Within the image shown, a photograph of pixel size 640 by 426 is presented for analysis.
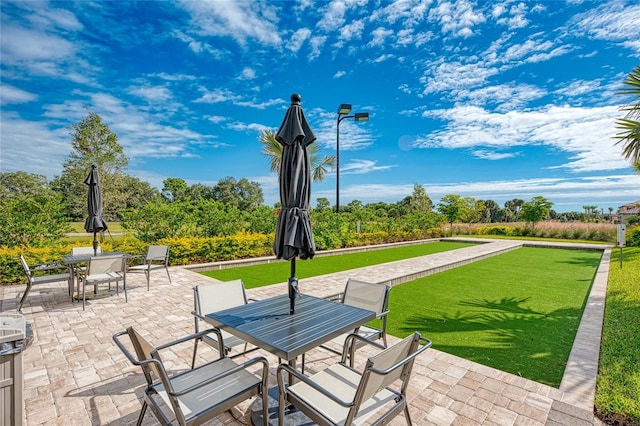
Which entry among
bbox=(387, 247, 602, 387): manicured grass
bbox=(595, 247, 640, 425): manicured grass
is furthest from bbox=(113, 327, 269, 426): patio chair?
bbox=(595, 247, 640, 425): manicured grass

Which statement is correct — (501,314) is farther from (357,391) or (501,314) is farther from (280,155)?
(280,155)

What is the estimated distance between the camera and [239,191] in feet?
152

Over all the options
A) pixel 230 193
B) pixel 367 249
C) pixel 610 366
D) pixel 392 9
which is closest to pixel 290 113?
pixel 610 366

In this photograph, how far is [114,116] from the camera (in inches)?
571

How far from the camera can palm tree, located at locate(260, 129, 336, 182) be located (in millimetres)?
12923

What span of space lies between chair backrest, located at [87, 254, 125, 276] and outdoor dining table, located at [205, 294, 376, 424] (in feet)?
11.8

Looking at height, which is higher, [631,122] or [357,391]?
[631,122]

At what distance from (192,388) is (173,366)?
1.92 m

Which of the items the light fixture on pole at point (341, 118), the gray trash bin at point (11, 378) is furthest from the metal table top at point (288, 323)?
the light fixture on pole at point (341, 118)

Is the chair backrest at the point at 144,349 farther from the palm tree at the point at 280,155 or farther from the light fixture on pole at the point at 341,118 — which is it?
the light fixture on pole at the point at 341,118

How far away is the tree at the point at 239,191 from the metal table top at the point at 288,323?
141 feet

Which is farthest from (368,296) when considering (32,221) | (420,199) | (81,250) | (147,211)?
(420,199)

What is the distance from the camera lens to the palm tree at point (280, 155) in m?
12.9

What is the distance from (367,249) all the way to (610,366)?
10.2 meters
